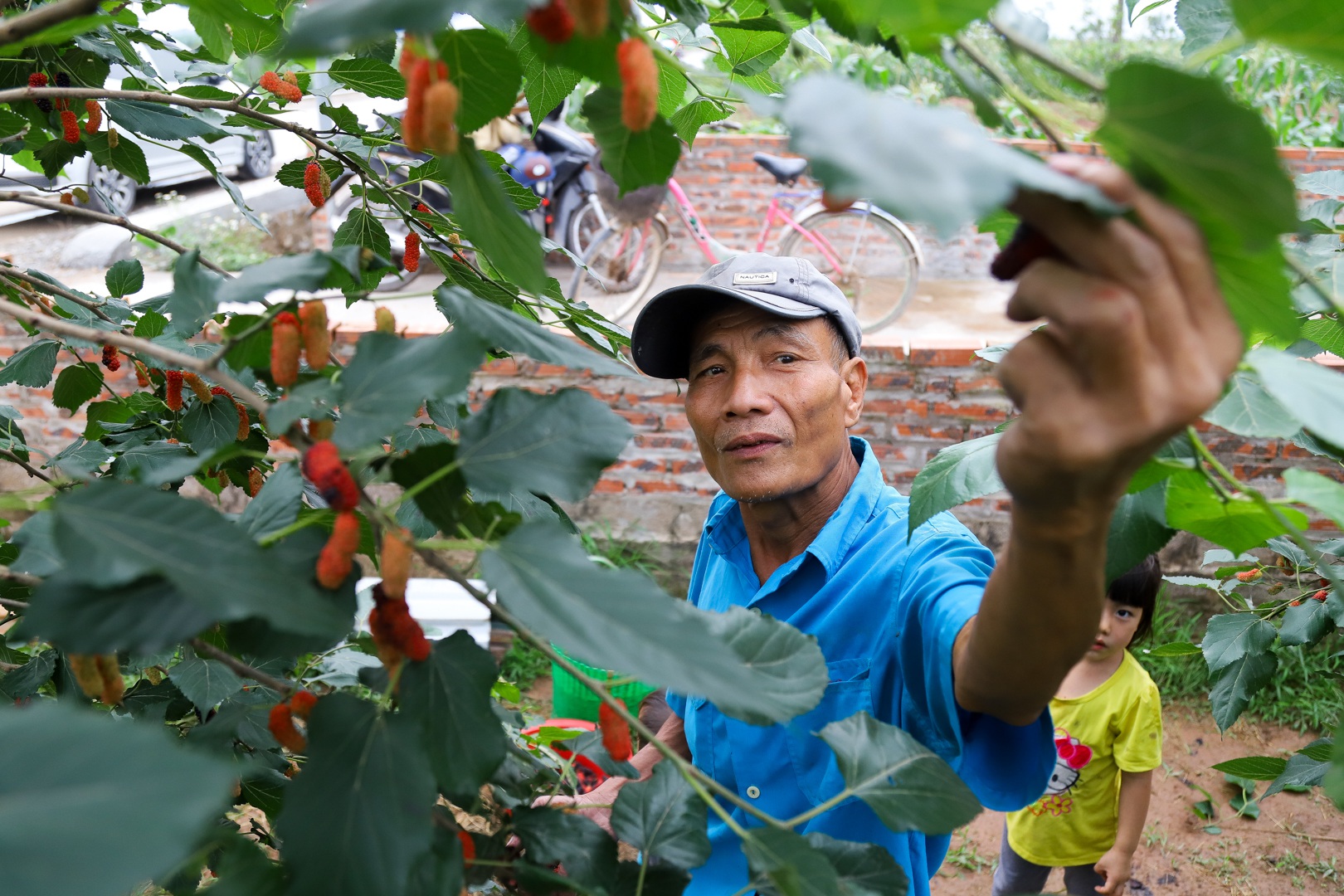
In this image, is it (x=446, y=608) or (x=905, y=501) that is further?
(x=446, y=608)

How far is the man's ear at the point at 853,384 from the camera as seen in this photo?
4.67 ft

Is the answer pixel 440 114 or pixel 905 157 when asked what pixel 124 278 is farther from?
pixel 905 157

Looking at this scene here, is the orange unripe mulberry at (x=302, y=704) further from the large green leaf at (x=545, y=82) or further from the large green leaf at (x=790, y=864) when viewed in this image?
the large green leaf at (x=545, y=82)

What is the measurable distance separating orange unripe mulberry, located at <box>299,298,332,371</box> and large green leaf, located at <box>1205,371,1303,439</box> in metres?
0.56

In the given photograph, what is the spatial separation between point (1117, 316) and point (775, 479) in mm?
853

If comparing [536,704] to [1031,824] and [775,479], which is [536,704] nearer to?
[1031,824]

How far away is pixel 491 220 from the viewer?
0.56 metres

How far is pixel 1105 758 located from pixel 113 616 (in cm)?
221

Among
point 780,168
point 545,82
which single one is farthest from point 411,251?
point 780,168

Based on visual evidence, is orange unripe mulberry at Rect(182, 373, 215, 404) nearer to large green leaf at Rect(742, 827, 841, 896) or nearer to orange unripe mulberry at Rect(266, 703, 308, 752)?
orange unripe mulberry at Rect(266, 703, 308, 752)

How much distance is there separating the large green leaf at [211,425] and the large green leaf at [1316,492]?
87 centimetres

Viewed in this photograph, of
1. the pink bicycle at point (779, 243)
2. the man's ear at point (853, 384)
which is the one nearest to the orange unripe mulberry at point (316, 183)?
the man's ear at point (853, 384)

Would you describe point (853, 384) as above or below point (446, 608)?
above

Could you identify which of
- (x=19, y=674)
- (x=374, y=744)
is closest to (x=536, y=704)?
(x=19, y=674)
